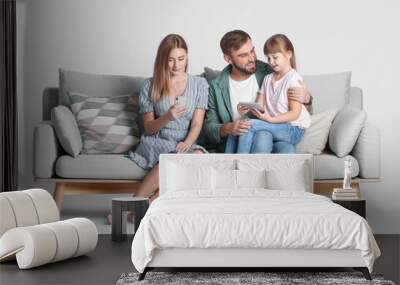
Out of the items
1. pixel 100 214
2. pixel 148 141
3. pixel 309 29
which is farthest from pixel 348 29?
pixel 100 214

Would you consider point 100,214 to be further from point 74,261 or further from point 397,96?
point 397,96

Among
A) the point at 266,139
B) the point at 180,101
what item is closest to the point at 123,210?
the point at 180,101

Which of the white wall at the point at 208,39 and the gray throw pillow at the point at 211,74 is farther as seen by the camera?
the white wall at the point at 208,39

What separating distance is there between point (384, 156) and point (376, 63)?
0.89 m

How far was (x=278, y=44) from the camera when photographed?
7320 mm

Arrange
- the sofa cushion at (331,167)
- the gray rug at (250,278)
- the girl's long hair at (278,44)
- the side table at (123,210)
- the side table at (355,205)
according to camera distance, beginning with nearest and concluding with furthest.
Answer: the gray rug at (250,278)
the side table at (355,205)
the side table at (123,210)
the sofa cushion at (331,167)
the girl's long hair at (278,44)

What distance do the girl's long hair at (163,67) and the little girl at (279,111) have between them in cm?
73

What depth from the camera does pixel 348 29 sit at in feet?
24.3

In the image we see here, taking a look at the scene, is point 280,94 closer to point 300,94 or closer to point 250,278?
point 300,94

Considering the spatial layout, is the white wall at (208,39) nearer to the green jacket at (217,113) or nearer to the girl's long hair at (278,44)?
the girl's long hair at (278,44)

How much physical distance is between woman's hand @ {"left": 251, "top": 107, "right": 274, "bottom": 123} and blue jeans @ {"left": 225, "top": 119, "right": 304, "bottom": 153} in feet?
0.13

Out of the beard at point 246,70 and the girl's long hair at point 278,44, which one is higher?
the girl's long hair at point 278,44

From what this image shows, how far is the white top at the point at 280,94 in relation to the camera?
23.0ft

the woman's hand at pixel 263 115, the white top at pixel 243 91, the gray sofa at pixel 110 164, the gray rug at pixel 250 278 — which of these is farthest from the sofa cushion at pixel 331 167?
the gray rug at pixel 250 278
